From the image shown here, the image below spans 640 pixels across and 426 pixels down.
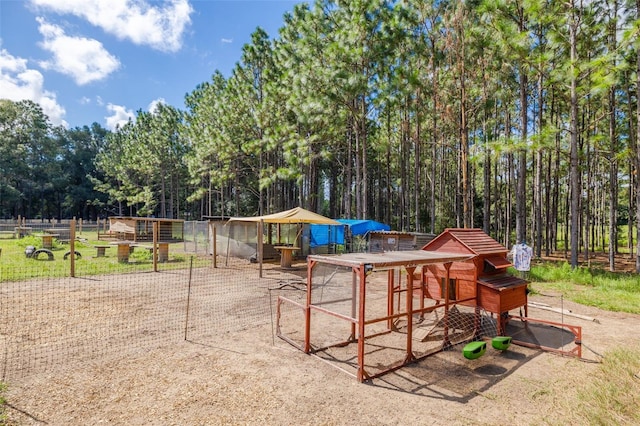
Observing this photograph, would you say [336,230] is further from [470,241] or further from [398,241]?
[470,241]

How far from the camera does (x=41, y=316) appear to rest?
821 centimetres

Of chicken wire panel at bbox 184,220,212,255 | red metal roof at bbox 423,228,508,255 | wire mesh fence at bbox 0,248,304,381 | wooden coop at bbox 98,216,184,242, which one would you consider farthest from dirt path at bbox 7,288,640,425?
wooden coop at bbox 98,216,184,242

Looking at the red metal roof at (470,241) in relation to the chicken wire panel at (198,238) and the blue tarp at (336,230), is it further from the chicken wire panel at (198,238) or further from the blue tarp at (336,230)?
the chicken wire panel at (198,238)

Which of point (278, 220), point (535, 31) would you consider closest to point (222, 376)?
point (278, 220)

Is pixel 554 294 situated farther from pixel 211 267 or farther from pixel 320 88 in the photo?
pixel 320 88

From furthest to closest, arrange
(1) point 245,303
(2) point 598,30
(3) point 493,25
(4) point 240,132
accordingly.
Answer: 1. (4) point 240,132
2. (2) point 598,30
3. (3) point 493,25
4. (1) point 245,303

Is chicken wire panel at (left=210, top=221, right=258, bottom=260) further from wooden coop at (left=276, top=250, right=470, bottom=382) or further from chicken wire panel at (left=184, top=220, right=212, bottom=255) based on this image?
wooden coop at (left=276, top=250, right=470, bottom=382)

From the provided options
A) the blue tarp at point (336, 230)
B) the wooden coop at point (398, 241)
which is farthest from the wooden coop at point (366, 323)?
the blue tarp at point (336, 230)

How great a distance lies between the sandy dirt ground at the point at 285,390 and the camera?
4.23m

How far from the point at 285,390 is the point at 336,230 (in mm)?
15446

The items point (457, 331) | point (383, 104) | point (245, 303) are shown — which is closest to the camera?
point (457, 331)

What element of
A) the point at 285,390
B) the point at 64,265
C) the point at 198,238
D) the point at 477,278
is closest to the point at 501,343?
the point at 477,278

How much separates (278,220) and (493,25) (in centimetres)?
1283

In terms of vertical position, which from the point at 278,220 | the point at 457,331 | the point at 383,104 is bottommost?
the point at 457,331
